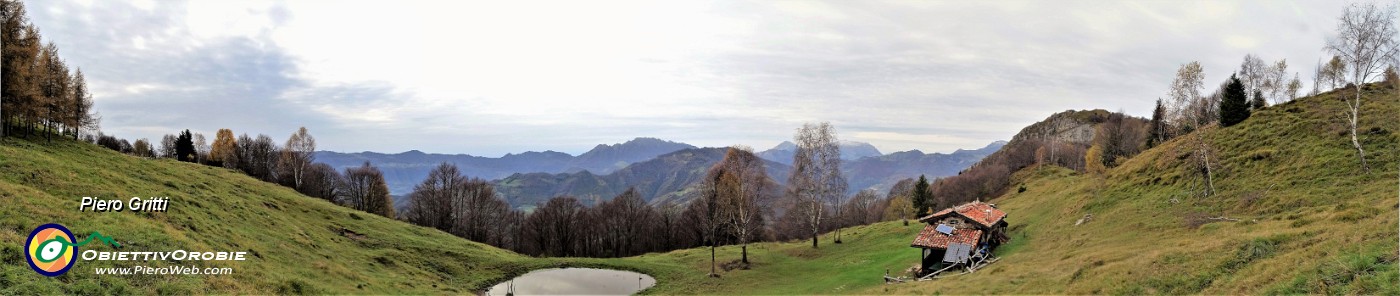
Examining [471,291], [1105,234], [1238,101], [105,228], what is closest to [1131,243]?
[1105,234]

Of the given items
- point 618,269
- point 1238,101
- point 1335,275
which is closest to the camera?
point 1335,275

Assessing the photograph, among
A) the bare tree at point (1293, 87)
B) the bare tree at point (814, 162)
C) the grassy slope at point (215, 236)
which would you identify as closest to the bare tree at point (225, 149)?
the grassy slope at point (215, 236)

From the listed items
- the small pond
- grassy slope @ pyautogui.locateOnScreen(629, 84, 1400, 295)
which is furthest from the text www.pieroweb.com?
grassy slope @ pyautogui.locateOnScreen(629, 84, 1400, 295)

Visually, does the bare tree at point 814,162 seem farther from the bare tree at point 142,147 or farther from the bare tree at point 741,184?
the bare tree at point 142,147

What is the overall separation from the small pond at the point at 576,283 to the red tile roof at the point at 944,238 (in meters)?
20.5

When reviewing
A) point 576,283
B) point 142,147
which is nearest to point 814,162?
point 576,283

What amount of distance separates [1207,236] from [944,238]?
14.7 m

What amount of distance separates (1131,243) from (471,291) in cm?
4125

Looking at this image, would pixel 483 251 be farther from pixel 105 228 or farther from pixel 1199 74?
pixel 1199 74

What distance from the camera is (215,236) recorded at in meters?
26.5

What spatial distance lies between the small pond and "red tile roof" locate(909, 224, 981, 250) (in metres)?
20.5

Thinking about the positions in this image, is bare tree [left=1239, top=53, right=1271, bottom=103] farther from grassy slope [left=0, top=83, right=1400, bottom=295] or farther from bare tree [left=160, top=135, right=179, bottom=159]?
bare tree [left=160, top=135, right=179, bottom=159]

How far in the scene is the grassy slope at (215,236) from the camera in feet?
60.0

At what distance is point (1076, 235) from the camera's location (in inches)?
1359
